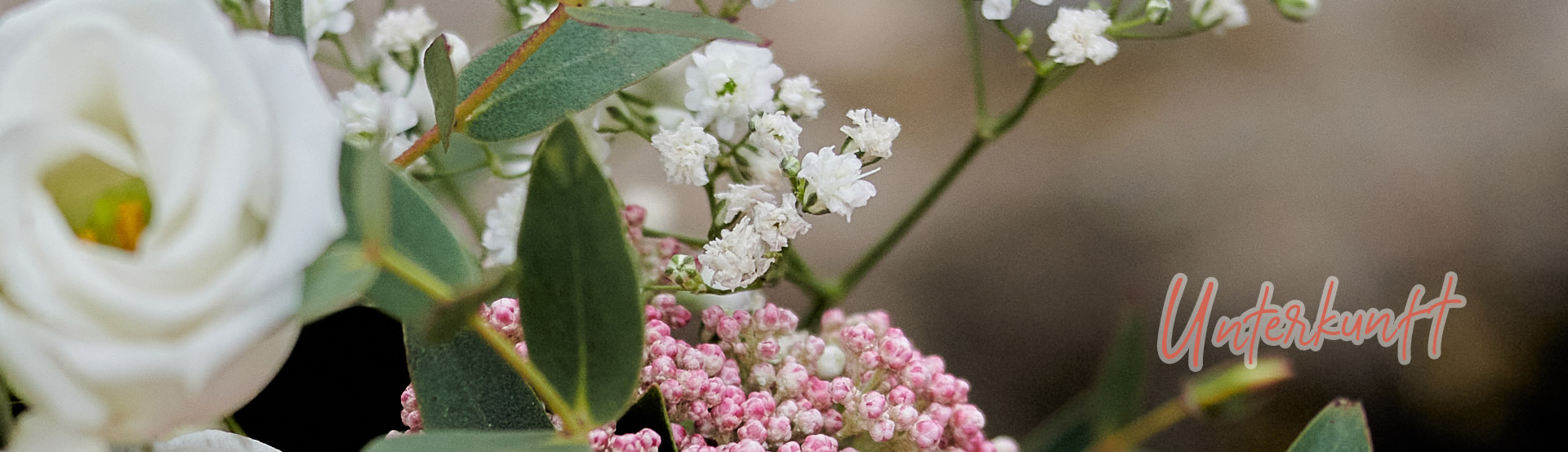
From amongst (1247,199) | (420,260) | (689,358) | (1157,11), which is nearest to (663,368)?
(689,358)

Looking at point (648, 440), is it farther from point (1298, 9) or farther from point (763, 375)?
point (1298, 9)

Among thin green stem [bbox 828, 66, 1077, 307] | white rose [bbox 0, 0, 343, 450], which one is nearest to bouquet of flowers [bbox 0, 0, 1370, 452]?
white rose [bbox 0, 0, 343, 450]

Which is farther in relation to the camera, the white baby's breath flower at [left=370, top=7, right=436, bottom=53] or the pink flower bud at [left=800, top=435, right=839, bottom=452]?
the white baby's breath flower at [left=370, top=7, right=436, bottom=53]

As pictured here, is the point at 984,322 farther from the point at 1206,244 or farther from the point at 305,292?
the point at 305,292

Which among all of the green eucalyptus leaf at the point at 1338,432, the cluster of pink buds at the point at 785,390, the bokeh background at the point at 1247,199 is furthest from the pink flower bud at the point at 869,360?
the bokeh background at the point at 1247,199

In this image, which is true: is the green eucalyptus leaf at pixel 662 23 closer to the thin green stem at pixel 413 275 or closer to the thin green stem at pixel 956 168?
the thin green stem at pixel 413 275

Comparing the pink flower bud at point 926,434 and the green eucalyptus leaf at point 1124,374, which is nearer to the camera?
the green eucalyptus leaf at point 1124,374

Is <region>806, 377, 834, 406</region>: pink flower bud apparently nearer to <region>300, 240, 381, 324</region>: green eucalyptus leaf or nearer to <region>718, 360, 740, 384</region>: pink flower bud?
<region>718, 360, 740, 384</region>: pink flower bud
